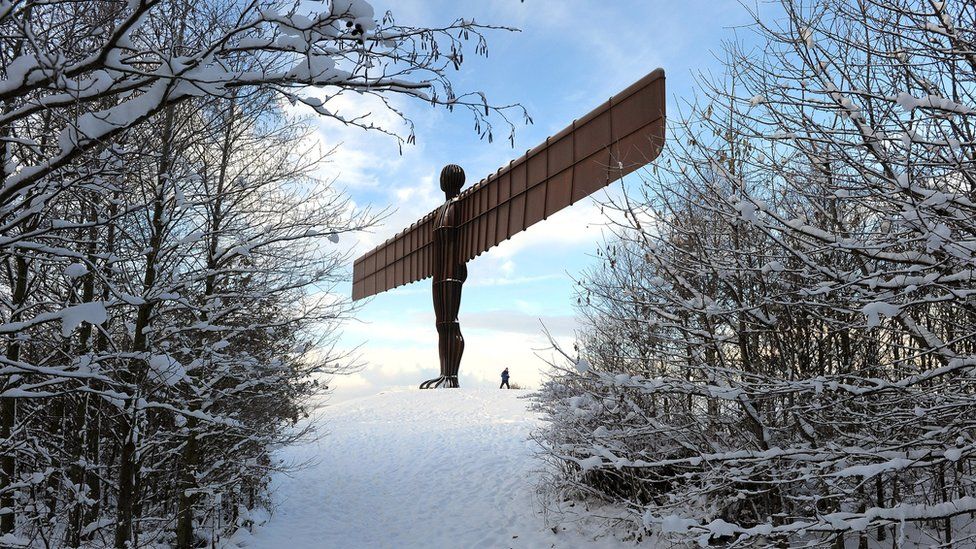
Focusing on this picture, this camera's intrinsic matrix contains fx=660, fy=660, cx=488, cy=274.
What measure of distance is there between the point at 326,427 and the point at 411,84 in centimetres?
1509

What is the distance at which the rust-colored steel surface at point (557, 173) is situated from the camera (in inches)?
330

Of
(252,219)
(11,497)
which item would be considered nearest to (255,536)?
(11,497)

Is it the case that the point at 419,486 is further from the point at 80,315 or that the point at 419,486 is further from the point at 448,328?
the point at 80,315

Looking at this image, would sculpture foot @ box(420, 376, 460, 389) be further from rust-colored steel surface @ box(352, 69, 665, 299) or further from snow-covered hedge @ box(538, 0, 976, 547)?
snow-covered hedge @ box(538, 0, 976, 547)

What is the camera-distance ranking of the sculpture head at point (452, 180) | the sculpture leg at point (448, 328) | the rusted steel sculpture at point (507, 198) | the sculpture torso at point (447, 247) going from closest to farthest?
1. the rusted steel sculpture at point (507, 198)
2. the sculpture torso at point (447, 247)
3. the sculpture leg at point (448, 328)
4. the sculpture head at point (452, 180)

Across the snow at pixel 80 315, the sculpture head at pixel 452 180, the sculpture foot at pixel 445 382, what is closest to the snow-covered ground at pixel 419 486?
the sculpture foot at pixel 445 382

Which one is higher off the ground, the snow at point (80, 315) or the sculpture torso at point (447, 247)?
the sculpture torso at point (447, 247)

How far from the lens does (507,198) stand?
12.7 meters

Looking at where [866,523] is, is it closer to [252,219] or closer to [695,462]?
[695,462]

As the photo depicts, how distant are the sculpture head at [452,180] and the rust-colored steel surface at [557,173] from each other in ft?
2.63

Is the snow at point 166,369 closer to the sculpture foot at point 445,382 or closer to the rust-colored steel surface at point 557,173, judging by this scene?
the rust-colored steel surface at point 557,173

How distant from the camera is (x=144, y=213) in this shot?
6.81 m

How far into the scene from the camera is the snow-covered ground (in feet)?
28.9

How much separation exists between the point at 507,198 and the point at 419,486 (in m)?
5.51
